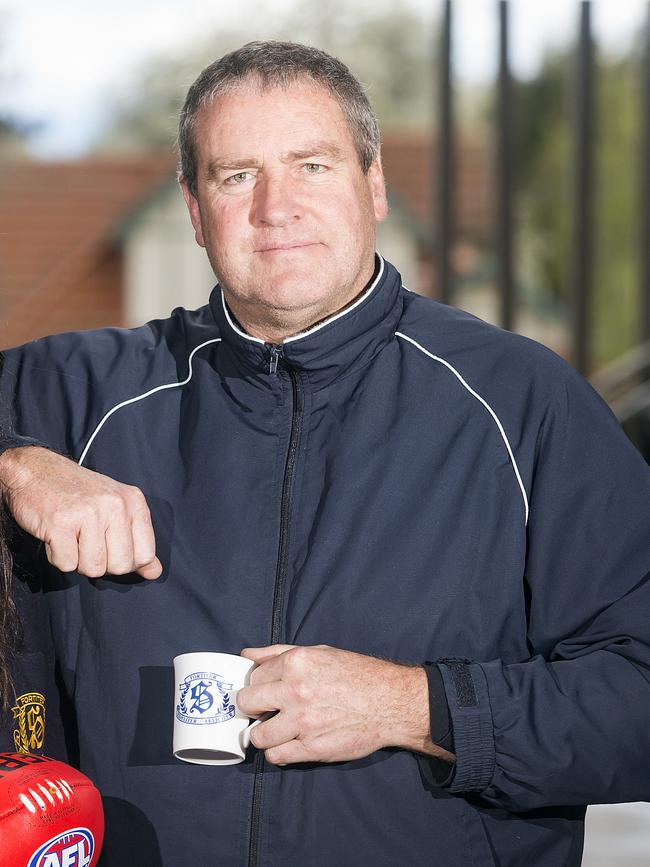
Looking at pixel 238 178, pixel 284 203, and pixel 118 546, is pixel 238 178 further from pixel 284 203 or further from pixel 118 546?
pixel 118 546

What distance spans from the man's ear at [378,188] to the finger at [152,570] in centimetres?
77

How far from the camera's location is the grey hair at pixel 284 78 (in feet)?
6.75

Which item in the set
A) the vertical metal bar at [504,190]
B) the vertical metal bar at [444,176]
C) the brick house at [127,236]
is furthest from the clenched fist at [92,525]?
the brick house at [127,236]

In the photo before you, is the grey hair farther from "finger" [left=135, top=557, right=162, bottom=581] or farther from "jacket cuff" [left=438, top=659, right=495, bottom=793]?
"jacket cuff" [left=438, top=659, right=495, bottom=793]

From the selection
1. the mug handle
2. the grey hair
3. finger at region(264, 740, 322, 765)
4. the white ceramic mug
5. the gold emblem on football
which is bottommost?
the gold emblem on football

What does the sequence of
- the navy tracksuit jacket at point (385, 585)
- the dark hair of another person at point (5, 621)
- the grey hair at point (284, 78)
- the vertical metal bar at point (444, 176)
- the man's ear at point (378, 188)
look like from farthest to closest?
1. the vertical metal bar at point (444, 176)
2. the man's ear at point (378, 188)
3. the grey hair at point (284, 78)
4. the dark hair of another person at point (5, 621)
5. the navy tracksuit jacket at point (385, 585)

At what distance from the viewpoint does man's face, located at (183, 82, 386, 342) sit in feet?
6.66

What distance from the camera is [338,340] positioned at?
6.61 feet

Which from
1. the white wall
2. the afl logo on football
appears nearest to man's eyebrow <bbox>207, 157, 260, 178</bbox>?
the afl logo on football

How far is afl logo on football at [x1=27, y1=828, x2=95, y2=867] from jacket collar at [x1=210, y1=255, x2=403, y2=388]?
0.80 metres

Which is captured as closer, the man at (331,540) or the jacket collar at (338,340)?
the man at (331,540)

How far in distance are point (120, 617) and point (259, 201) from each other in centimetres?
72

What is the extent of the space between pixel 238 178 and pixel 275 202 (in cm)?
10

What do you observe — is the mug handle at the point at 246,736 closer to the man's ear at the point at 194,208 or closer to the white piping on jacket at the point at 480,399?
the white piping on jacket at the point at 480,399
